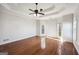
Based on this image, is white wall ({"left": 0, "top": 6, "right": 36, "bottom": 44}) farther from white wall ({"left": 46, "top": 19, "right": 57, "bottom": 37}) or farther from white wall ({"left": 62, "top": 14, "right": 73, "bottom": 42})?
white wall ({"left": 62, "top": 14, "right": 73, "bottom": 42})

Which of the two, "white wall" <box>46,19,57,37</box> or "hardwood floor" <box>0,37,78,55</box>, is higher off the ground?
"white wall" <box>46,19,57,37</box>

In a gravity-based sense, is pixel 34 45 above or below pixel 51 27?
below

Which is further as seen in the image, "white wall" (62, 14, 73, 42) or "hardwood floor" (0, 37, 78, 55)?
"white wall" (62, 14, 73, 42)

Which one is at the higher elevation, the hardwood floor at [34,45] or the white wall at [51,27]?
the white wall at [51,27]

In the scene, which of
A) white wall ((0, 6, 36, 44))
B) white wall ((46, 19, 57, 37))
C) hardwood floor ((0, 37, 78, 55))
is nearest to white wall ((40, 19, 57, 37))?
white wall ((46, 19, 57, 37))

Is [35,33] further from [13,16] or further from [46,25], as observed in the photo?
[13,16]

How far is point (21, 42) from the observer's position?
1.96m

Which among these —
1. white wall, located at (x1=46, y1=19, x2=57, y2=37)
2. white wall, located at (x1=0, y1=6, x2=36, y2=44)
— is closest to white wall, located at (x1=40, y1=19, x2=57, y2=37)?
white wall, located at (x1=46, y1=19, x2=57, y2=37)

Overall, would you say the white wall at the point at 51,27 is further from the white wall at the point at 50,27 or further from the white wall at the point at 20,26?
the white wall at the point at 20,26

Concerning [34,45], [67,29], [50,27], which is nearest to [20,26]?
[34,45]

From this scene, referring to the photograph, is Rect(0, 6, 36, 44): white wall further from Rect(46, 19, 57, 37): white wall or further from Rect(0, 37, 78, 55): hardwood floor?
Rect(46, 19, 57, 37): white wall

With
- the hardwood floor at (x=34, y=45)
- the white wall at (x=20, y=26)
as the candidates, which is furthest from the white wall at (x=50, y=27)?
the white wall at (x=20, y=26)

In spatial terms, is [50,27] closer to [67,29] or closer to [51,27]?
[51,27]
